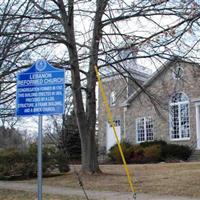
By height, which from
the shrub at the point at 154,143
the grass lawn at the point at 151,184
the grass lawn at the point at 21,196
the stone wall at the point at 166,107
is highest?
the stone wall at the point at 166,107

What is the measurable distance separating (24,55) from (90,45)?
3.34 metres

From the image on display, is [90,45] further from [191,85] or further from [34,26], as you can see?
[191,85]

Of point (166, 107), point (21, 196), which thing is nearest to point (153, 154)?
point (166, 107)

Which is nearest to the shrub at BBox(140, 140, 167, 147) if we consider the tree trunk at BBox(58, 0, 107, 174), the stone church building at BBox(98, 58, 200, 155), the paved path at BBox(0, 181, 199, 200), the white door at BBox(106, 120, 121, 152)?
the stone church building at BBox(98, 58, 200, 155)

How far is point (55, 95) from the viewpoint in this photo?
7621 millimetres

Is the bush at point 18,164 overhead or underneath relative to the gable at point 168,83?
underneath

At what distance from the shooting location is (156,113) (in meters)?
31.9

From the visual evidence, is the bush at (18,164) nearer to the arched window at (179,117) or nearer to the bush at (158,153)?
the bush at (158,153)

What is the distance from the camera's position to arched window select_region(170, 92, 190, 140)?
3005 cm

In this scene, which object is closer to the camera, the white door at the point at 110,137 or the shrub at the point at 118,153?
the shrub at the point at 118,153

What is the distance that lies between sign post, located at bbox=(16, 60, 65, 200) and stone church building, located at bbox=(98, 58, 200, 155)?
59.5 ft

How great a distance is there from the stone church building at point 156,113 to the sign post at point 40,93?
18.1m

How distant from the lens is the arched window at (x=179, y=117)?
3005 cm

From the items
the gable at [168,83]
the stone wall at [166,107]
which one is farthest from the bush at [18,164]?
the gable at [168,83]
